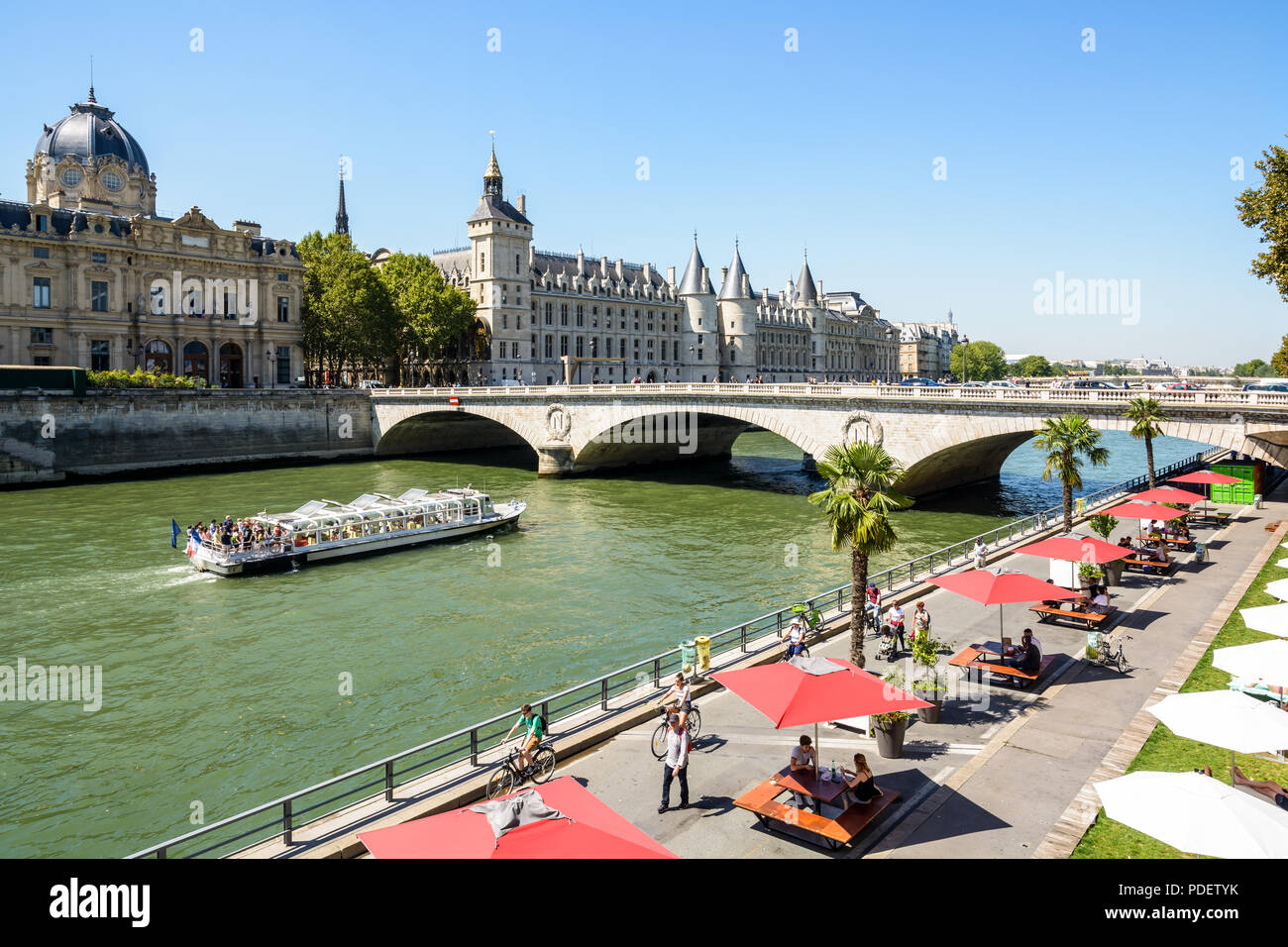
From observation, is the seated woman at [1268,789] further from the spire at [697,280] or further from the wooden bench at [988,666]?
the spire at [697,280]

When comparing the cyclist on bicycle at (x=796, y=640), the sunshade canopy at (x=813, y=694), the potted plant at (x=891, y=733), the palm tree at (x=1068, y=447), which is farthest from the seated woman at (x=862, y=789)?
the palm tree at (x=1068, y=447)

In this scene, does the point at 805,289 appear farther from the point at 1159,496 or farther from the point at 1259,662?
the point at 1259,662

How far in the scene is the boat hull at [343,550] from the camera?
1342 inches

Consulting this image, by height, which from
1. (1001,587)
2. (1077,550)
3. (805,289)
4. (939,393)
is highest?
(805,289)

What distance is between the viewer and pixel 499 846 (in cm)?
873

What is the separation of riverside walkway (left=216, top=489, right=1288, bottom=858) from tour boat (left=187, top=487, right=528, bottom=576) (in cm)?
2368

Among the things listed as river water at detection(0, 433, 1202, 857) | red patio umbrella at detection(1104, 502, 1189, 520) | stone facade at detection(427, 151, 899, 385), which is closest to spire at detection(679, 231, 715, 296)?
Result: stone facade at detection(427, 151, 899, 385)

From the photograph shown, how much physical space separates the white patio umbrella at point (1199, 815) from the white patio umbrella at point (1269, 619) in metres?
7.90

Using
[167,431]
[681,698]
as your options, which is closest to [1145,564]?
[681,698]

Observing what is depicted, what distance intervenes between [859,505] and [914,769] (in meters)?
5.69

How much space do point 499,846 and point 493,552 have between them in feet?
99.7

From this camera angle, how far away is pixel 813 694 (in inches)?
490
